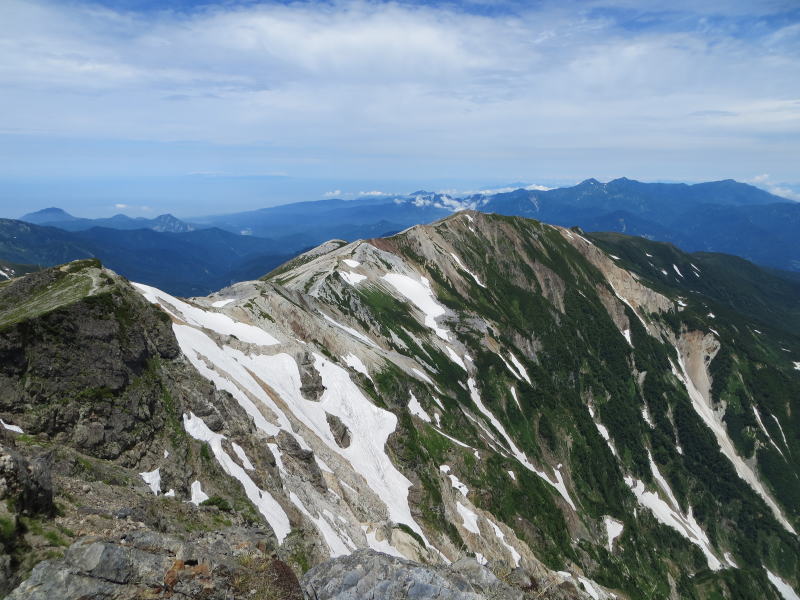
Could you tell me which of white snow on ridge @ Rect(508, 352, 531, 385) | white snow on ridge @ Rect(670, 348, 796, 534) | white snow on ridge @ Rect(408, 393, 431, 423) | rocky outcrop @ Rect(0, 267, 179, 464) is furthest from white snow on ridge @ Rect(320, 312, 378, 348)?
white snow on ridge @ Rect(670, 348, 796, 534)

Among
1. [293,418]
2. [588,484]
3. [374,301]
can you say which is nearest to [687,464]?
[588,484]

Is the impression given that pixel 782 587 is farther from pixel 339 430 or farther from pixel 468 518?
pixel 339 430

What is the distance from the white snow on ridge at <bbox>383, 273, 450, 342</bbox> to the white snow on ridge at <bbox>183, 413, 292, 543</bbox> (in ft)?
298

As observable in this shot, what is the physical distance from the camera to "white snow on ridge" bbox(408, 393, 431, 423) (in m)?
83.1

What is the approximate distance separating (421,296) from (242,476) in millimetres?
102124

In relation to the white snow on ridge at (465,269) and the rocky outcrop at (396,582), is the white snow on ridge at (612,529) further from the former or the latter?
the rocky outcrop at (396,582)

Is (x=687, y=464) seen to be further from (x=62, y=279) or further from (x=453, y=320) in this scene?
(x=62, y=279)

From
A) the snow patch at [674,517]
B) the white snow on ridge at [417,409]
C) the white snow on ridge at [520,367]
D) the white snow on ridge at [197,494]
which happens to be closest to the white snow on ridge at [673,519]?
the snow patch at [674,517]

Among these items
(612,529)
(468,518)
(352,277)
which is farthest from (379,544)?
(612,529)

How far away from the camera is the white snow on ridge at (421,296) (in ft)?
424

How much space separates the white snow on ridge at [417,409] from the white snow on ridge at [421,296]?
42.1m

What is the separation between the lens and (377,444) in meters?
65.1

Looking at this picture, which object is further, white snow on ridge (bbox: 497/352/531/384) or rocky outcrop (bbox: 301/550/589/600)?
white snow on ridge (bbox: 497/352/531/384)

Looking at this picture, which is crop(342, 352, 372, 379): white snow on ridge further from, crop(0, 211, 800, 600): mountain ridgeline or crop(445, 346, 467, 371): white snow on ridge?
crop(445, 346, 467, 371): white snow on ridge
